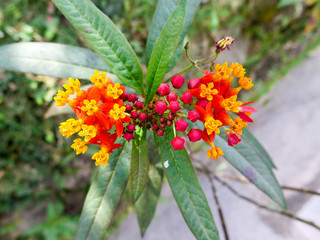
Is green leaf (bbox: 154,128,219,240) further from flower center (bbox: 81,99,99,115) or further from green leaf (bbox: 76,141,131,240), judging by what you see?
flower center (bbox: 81,99,99,115)

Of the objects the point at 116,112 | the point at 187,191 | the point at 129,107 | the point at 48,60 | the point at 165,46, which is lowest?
the point at 187,191

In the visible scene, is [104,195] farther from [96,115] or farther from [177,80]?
[177,80]

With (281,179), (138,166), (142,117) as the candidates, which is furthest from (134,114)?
(281,179)

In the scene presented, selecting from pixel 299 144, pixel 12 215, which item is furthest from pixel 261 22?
pixel 12 215

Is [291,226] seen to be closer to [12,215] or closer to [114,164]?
[114,164]

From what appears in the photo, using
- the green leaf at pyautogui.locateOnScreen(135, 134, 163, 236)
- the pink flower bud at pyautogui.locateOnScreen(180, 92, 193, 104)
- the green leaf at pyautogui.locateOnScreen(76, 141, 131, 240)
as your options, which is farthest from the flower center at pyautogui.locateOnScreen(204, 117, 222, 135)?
the green leaf at pyautogui.locateOnScreen(135, 134, 163, 236)

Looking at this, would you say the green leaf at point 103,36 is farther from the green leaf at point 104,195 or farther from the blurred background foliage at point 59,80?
the blurred background foliage at point 59,80
